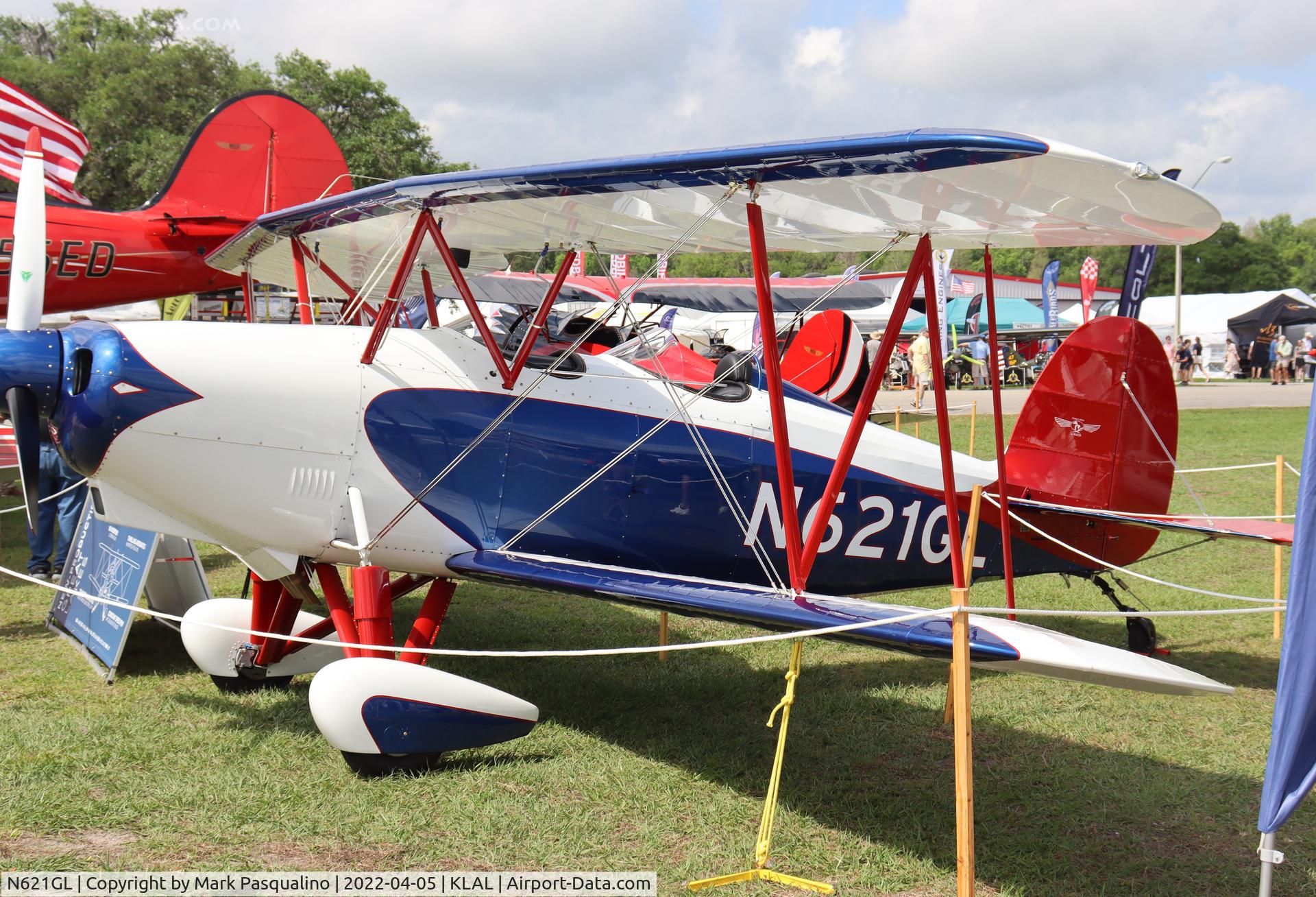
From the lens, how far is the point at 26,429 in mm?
4098

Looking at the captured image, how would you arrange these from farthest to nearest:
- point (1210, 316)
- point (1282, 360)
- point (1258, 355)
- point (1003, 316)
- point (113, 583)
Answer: point (1003, 316)
point (1210, 316)
point (1258, 355)
point (1282, 360)
point (113, 583)

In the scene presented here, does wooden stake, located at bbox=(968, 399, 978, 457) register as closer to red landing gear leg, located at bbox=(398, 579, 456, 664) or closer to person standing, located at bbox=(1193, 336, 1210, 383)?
→ red landing gear leg, located at bbox=(398, 579, 456, 664)

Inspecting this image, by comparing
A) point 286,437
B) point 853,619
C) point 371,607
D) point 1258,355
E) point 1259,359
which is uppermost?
point 1258,355

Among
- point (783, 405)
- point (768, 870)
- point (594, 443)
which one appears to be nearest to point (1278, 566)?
point (783, 405)

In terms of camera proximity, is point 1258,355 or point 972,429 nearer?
point 972,429

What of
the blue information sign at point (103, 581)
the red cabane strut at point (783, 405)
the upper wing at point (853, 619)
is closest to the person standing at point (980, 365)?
the red cabane strut at point (783, 405)

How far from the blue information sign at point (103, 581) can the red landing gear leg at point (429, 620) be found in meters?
1.61

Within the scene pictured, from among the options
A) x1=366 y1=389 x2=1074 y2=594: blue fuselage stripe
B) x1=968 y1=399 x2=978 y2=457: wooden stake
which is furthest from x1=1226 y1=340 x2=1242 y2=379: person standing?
x1=366 y1=389 x2=1074 y2=594: blue fuselage stripe

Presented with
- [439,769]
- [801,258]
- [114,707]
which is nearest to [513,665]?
[439,769]

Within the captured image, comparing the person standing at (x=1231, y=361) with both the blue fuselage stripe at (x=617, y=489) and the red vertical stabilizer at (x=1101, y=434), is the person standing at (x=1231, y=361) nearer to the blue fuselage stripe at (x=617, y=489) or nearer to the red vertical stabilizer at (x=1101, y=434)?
the red vertical stabilizer at (x=1101, y=434)

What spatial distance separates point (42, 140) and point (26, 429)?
735 centimetres

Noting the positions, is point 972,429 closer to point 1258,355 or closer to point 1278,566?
point 1278,566

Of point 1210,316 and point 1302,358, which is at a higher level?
point 1210,316

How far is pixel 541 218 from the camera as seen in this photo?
17.4 feet
